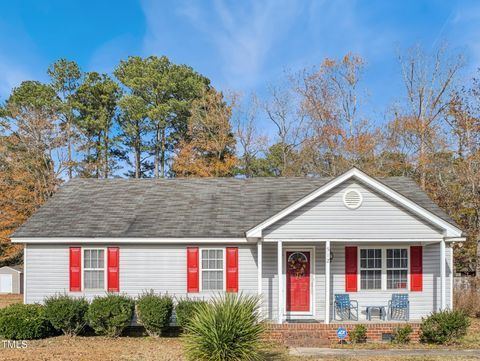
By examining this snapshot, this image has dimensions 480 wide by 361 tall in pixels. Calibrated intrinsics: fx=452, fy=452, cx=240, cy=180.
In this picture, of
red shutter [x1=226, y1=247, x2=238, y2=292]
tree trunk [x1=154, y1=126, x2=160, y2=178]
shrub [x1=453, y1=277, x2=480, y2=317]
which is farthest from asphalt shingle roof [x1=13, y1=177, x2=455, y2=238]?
tree trunk [x1=154, y1=126, x2=160, y2=178]

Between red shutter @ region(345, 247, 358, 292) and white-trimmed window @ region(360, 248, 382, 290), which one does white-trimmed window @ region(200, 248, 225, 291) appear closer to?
red shutter @ region(345, 247, 358, 292)

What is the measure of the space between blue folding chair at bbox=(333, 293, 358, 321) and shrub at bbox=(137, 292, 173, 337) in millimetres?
5295

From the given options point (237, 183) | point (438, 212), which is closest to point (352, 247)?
point (438, 212)

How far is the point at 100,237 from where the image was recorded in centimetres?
1476

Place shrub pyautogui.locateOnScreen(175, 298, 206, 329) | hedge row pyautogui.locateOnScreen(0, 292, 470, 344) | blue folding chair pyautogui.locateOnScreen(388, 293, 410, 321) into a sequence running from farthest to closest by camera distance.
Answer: blue folding chair pyautogui.locateOnScreen(388, 293, 410, 321) < shrub pyautogui.locateOnScreen(175, 298, 206, 329) < hedge row pyautogui.locateOnScreen(0, 292, 470, 344)

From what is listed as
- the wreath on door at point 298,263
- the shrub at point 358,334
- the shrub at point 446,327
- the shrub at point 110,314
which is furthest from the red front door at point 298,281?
the shrub at point 110,314

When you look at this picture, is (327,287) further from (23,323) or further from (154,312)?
(23,323)

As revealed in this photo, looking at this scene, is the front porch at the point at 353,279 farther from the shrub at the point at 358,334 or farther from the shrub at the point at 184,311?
the shrub at the point at 184,311

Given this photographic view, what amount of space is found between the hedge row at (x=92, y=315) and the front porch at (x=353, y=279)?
299 cm

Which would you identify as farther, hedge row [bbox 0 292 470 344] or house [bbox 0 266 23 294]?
house [bbox 0 266 23 294]

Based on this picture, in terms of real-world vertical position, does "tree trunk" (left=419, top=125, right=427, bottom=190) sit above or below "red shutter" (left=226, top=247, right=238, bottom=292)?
above

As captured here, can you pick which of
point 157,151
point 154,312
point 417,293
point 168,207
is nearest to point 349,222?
point 417,293

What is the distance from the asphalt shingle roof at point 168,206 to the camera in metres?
15.1

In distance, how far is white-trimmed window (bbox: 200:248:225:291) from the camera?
15008mm
